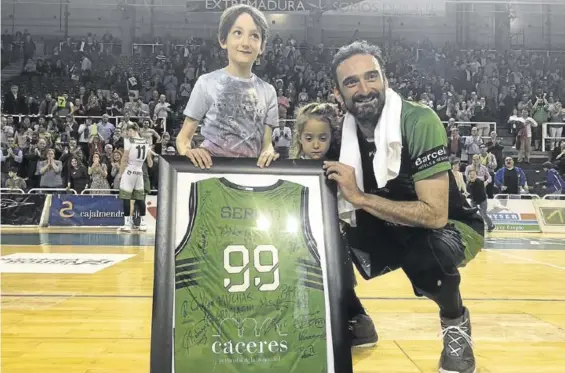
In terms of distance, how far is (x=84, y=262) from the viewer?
16.7 ft

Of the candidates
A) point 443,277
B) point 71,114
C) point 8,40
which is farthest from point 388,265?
point 8,40

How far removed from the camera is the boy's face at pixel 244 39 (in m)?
2.38

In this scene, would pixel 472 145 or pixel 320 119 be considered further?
pixel 472 145

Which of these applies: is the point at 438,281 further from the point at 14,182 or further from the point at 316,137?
the point at 14,182

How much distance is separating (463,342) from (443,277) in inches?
10.9

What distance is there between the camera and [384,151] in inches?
80.4

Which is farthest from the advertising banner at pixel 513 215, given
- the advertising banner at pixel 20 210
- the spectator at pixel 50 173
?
the advertising banner at pixel 20 210

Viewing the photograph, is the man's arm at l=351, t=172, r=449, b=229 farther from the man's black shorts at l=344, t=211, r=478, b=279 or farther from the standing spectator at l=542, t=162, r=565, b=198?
the standing spectator at l=542, t=162, r=565, b=198

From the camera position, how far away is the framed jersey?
5.77 feet

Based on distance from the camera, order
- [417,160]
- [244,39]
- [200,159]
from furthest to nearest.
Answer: [244,39] < [417,160] < [200,159]

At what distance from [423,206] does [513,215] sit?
8730 mm

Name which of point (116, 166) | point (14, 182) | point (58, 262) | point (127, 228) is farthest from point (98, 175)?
point (58, 262)

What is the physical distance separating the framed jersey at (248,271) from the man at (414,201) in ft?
0.69

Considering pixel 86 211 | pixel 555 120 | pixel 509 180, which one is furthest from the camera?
pixel 555 120
